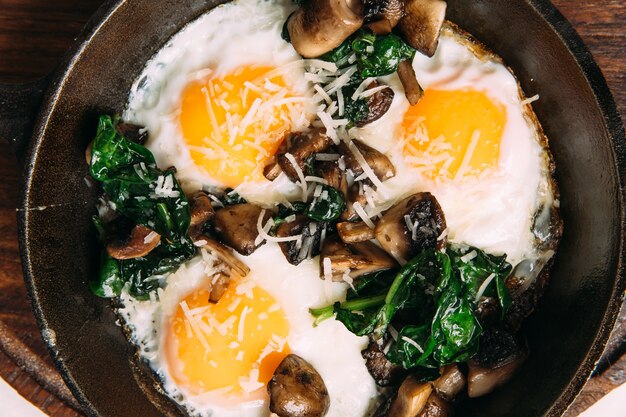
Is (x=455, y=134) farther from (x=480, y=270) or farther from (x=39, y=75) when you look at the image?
(x=39, y=75)

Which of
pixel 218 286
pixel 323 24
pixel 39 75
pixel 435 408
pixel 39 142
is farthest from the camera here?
pixel 39 75

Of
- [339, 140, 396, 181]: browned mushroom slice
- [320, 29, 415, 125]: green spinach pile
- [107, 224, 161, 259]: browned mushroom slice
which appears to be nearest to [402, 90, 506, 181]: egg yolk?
[339, 140, 396, 181]: browned mushroom slice

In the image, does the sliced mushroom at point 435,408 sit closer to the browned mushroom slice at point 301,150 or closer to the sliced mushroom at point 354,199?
the sliced mushroom at point 354,199

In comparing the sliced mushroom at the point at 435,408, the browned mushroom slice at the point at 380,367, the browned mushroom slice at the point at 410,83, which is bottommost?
the sliced mushroom at the point at 435,408

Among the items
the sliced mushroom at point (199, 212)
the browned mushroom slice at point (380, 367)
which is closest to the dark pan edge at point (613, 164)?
the browned mushroom slice at point (380, 367)

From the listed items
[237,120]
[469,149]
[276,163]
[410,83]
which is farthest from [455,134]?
[237,120]

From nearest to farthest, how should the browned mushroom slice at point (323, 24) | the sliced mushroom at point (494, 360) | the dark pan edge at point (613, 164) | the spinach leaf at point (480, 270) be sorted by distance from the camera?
the dark pan edge at point (613, 164) → the browned mushroom slice at point (323, 24) → the spinach leaf at point (480, 270) → the sliced mushroom at point (494, 360)
